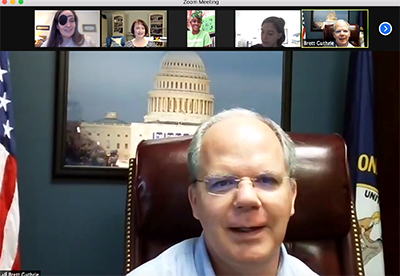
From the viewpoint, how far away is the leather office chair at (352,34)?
1105 millimetres

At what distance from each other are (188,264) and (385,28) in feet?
2.72

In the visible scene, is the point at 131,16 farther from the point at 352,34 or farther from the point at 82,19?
the point at 352,34

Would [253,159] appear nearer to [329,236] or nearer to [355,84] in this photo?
[329,236]

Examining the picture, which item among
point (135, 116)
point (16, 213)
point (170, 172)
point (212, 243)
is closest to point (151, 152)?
point (170, 172)

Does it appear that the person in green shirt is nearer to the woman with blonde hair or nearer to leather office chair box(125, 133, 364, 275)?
the woman with blonde hair

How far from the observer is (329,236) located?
45.1 inches

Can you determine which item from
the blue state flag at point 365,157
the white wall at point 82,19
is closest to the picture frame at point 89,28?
the white wall at point 82,19

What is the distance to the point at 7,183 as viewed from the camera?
4.66 feet

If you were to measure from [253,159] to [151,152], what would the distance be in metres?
0.40

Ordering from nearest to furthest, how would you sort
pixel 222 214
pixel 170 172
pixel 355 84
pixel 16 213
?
pixel 222 214 < pixel 170 172 < pixel 16 213 < pixel 355 84

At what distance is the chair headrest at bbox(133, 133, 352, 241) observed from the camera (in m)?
1.09

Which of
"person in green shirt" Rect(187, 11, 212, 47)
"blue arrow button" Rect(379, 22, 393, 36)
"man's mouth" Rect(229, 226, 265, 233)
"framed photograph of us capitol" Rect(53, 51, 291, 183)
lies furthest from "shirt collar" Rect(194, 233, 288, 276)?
→ "framed photograph of us capitol" Rect(53, 51, 291, 183)

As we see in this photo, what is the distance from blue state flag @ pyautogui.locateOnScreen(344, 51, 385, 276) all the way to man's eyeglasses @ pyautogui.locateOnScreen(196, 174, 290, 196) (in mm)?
882

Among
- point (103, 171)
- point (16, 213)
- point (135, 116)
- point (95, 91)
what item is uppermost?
point (95, 91)
